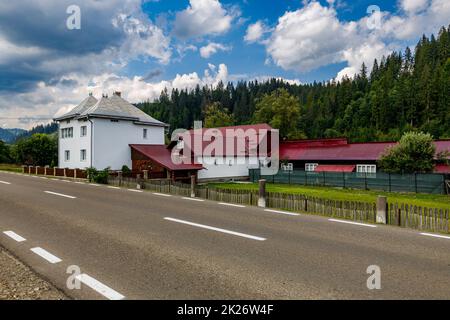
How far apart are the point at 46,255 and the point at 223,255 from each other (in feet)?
13.2

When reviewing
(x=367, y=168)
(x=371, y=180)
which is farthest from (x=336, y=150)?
(x=371, y=180)

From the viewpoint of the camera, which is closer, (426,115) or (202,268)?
(202,268)

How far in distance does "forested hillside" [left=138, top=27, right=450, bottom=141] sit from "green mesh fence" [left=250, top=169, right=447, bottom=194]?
29.6m

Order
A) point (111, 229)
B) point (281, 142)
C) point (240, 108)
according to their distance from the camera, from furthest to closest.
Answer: point (240, 108) < point (281, 142) < point (111, 229)

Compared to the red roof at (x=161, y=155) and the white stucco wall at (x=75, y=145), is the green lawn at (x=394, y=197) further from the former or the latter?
the white stucco wall at (x=75, y=145)

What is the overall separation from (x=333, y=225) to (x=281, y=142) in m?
36.1

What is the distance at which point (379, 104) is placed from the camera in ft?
308

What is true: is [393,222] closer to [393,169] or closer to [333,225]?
[333,225]

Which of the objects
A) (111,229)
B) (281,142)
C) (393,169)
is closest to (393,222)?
(111,229)

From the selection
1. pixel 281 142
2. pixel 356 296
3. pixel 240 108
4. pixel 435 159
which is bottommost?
pixel 356 296

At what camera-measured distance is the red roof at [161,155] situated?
31.7 m

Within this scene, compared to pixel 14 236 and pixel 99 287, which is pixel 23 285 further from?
pixel 14 236

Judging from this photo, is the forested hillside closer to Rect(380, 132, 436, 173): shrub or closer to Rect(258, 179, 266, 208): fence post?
Rect(380, 132, 436, 173): shrub

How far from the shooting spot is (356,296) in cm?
477
